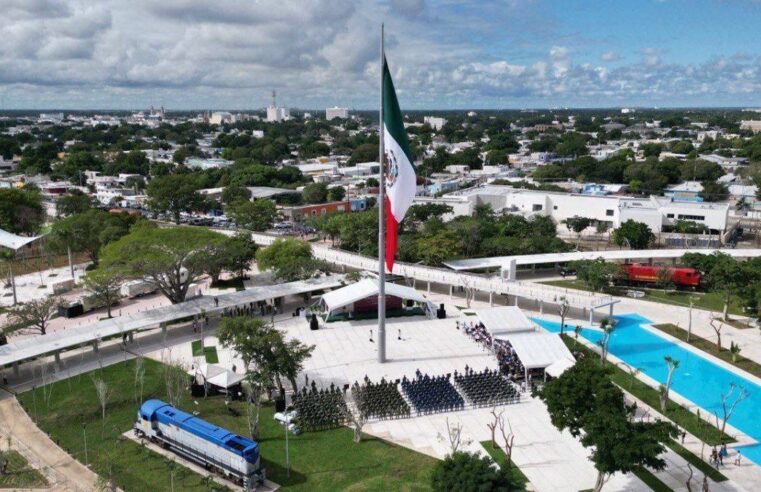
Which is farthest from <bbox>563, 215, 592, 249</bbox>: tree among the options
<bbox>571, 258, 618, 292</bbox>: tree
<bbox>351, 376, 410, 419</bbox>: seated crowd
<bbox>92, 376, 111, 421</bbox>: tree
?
<bbox>92, 376, 111, 421</bbox>: tree

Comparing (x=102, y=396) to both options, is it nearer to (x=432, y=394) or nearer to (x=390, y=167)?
(x=432, y=394)

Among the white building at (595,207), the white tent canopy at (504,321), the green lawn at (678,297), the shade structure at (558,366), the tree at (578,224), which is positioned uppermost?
the white building at (595,207)

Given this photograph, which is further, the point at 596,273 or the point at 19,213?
the point at 19,213

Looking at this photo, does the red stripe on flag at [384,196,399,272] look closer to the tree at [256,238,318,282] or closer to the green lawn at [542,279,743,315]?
the tree at [256,238,318,282]

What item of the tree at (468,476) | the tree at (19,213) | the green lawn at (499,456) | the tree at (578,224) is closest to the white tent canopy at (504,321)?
the green lawn at (499,456)

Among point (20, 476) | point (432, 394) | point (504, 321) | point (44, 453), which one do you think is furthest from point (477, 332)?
point (20, 476)

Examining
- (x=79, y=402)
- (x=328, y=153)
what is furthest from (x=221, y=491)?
(x=328, y=153)

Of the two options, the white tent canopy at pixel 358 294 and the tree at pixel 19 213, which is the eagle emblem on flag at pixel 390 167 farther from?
the tree at pixel 19 213

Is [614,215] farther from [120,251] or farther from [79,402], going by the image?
[79,402]
